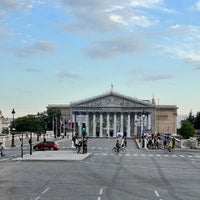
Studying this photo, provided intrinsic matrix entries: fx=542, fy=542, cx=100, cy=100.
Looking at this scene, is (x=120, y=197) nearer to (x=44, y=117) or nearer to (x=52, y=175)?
(x=52, y=175)

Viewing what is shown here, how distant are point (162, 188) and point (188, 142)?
58689mm

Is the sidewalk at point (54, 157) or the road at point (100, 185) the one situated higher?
the sidewalk at point (54, 157)

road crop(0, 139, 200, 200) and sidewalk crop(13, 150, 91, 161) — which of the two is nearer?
road crop(0, 139, 200, 200)

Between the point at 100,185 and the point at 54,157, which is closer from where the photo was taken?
the point at 100,185

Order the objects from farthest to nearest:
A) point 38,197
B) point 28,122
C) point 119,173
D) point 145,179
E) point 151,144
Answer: point 28,122, point 151,144, point 119,173, point 145,179, point 38,197

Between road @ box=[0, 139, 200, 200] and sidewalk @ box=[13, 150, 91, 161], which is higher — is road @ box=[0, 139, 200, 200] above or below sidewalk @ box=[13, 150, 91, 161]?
below

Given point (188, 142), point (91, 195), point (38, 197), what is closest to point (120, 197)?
point (91, 195)

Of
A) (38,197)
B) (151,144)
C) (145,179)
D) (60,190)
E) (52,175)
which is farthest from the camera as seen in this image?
(151,144)

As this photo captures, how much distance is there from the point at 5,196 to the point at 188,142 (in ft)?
209

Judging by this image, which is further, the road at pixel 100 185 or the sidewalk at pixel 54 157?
the sidewalk at pixel 54 157

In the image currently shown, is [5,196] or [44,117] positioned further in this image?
[44,117]

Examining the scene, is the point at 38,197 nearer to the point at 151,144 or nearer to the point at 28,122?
the point at 151,144

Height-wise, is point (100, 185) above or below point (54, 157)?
below

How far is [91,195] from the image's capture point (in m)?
22.2
